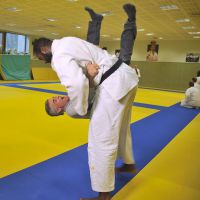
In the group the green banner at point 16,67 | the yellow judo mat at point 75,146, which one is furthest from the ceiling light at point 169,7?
the yellow judo mat at point 75,146

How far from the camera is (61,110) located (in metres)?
1.92

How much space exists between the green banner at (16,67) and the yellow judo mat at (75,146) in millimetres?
7611

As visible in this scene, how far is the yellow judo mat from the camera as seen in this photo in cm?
219

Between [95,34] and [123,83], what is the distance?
0.83 metres

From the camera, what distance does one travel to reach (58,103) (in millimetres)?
1888

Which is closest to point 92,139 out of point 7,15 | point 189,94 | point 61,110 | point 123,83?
point 61,110

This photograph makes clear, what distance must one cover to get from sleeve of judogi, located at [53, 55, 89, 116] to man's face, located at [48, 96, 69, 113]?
0.22m

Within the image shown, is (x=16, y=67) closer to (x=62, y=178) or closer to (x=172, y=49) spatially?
(x=62, y=178)

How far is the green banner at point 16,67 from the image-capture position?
11.8 m

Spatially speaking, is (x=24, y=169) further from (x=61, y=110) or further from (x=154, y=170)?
(x=154, y=170)

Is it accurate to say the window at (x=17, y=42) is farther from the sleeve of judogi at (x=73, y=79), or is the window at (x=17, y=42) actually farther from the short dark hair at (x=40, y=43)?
the sleeve of judogi at (x=73, y=79)

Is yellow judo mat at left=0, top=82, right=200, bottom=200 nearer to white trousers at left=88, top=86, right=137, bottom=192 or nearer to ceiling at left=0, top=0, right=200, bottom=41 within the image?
white trousers at left=88, top=86, right=137, bottom=192

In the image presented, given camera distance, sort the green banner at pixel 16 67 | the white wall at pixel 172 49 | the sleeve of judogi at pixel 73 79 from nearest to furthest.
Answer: the sleeve of judogi at pixel 73 79 < the green banner at pixel 16 67 < the white wall at pixel 172 49

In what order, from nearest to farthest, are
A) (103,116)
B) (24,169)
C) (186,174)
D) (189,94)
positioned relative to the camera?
(103,116)
(24,169)
(186,174)
(189,94)
